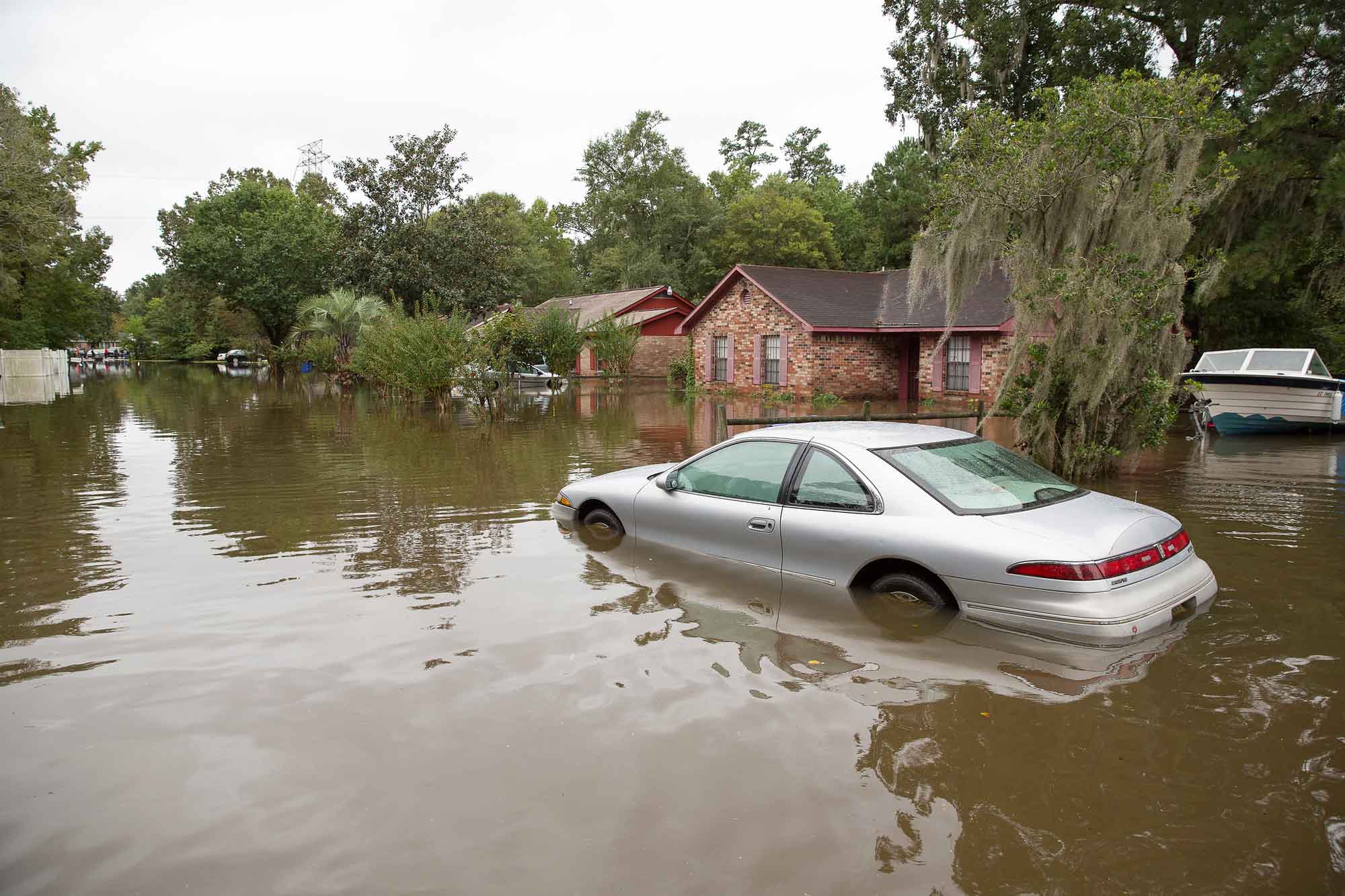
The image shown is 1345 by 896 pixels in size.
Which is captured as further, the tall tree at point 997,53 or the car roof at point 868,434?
the tall tree at point 997,53

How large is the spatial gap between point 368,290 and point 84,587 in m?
35.5

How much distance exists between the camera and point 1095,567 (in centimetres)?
488

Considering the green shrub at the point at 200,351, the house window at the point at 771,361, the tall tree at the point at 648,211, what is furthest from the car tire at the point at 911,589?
the green shrub at the point at 200,351

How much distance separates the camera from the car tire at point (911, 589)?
5.44 metres

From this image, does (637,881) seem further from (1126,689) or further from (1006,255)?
(1006,255)

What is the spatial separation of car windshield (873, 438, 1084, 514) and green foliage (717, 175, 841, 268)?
41987 mm

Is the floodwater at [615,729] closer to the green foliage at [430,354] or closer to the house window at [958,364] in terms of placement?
the green foliage at [430,354]

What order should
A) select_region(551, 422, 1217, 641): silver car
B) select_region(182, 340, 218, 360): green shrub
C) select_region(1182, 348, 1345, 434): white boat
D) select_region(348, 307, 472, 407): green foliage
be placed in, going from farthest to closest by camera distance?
select_region(182, 340, 218, 360): green shrub, select_region(348, 307, 472, 407): green foliage, select_region(1182, 348, 1345, 434): white boat, select_region(551, 422, 1217, 641): silver car

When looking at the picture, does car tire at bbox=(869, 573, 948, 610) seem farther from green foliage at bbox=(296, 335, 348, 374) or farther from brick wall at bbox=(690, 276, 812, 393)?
green foliage at bbox=(296, 335, 348, 374)

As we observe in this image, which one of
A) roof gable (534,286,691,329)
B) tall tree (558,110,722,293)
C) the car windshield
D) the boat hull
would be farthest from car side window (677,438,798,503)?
tall tree (558,110,722,293)

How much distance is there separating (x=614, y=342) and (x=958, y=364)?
1644cm

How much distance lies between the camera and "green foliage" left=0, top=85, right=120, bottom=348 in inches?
910

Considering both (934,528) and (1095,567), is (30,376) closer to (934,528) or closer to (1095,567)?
(934,528)

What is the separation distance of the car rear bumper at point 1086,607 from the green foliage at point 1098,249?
243 inches
